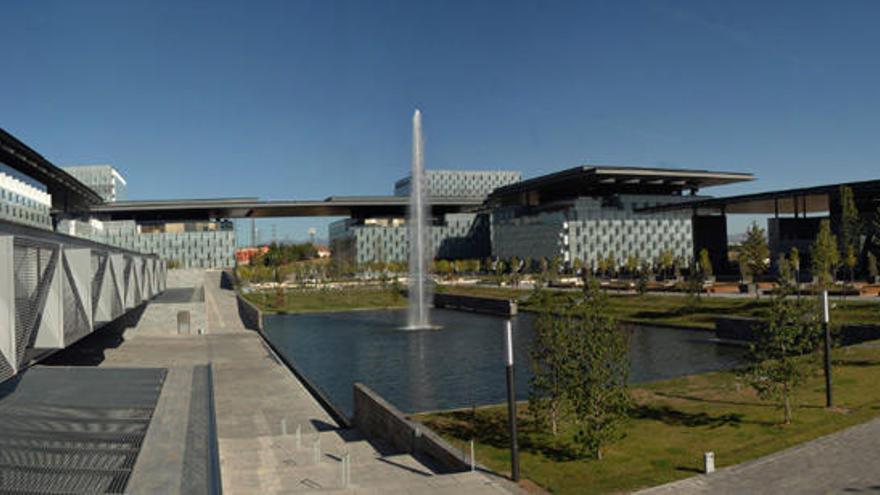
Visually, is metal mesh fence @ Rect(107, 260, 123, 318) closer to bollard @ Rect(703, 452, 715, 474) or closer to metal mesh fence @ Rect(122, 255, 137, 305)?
metal mesh fence @ Rect(122, 255, 137, 305)

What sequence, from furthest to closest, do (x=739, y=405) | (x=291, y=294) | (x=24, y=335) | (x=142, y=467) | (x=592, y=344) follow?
(x=291, y=294) → (x=739, y=405) → (x=592, y=344) → (x=24, y=335) → (x=142, y=467)

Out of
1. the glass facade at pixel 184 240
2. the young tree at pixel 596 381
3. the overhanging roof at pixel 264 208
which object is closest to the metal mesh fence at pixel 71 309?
A: the young tree at pixel 596 381

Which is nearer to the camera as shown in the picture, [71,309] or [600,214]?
[71,309]

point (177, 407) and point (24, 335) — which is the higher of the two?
point (24, 335)

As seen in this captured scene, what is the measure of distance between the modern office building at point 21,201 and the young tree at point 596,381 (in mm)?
16073

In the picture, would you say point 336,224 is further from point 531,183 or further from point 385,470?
point 385,470

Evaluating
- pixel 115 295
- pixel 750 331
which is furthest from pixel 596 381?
pixel 750 331

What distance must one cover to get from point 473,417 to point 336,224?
171 meters

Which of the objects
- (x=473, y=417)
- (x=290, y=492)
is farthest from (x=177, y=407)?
(x=473, y=417)

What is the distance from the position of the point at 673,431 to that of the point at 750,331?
79.5ft

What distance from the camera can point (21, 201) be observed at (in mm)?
25844

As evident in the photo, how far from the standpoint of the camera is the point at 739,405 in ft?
66.9

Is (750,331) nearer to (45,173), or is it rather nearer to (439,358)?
(439,358)

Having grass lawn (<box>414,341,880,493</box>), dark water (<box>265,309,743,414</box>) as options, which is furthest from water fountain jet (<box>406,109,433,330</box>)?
grass lawn (<box>414,341,880,493</box>)
